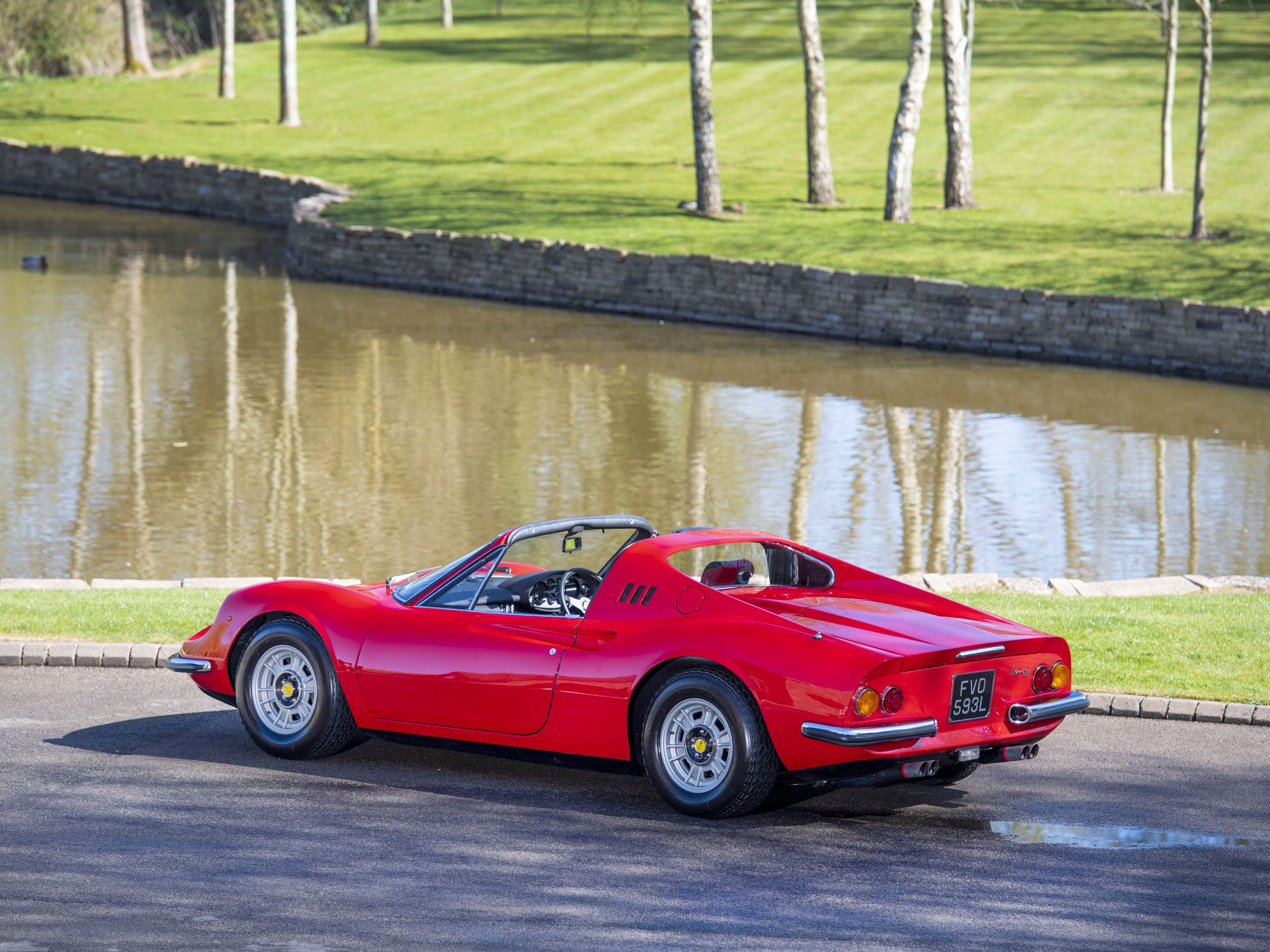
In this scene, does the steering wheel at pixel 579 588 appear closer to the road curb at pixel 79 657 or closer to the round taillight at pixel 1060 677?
the round taillight at pixel 1060 677

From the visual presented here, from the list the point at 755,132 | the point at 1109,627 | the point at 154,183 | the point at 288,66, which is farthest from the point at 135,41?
the point at 1109,627

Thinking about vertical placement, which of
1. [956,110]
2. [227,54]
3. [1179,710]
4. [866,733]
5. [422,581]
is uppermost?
[227,54]

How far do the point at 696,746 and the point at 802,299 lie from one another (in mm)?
20312

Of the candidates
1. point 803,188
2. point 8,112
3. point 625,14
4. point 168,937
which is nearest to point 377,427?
point 168,937

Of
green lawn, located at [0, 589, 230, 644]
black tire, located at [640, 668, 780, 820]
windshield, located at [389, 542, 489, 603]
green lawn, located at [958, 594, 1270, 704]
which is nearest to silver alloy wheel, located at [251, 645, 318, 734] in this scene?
windshield, located at [389, 542, 489, 603]

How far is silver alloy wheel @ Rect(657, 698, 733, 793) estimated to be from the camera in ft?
22.3

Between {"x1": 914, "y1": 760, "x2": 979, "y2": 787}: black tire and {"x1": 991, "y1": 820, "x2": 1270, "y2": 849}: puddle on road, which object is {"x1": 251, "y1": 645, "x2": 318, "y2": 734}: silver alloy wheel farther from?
{"x1": 991, "y1": 820, "x2": 1270, "y2": 849}: puddle on road

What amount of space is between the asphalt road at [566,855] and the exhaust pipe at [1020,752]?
0.29 meters

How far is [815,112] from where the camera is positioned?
32125 mm

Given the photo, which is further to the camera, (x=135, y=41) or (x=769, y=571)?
(x=135, y=41)

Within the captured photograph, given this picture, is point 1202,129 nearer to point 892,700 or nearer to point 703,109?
point 703,109

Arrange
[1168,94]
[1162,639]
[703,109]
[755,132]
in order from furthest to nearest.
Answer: [755,132]
[1168,94]
[703,109]
[1162,639]

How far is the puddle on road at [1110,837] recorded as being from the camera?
Result: 22.1 ft

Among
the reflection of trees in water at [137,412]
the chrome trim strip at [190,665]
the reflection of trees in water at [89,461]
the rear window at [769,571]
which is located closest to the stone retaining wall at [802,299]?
the reflection of trees in water at [137,412]
